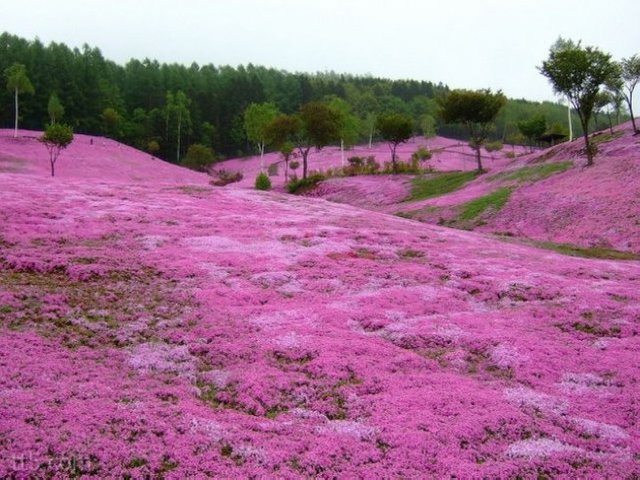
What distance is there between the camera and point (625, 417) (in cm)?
920

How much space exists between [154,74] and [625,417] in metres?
138

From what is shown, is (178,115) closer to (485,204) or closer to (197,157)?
(197,157)

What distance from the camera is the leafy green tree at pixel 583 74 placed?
145 feet

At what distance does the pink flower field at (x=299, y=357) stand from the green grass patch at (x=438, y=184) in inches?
1263

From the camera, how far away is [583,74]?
44500mm

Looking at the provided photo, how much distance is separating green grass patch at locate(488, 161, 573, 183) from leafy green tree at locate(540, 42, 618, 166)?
7.98ft

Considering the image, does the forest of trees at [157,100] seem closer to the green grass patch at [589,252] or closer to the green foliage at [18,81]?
the green foliage at [18,81]

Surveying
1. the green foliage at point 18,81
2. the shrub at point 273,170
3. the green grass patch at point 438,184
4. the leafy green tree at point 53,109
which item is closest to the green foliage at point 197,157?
the shrub at point 273,170

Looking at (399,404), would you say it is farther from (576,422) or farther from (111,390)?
(111,390)

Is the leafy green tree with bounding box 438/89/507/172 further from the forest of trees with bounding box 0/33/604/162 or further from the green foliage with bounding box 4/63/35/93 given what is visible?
the green foliage with bounding box 4/63/35/93

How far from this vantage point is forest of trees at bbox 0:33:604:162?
103 m

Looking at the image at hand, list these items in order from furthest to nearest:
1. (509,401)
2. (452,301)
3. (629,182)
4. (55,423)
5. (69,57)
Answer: (69,57)
(629,182)
(452,301)
(509,401)
(55,423)

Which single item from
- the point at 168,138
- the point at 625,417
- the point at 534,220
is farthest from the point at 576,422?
the point at 168,138

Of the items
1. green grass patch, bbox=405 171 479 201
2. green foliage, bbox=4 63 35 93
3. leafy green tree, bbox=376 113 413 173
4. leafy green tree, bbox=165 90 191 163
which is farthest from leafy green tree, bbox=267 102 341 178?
green foliage, bbox=4 63 35 93
